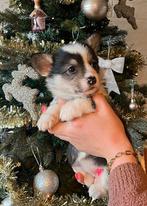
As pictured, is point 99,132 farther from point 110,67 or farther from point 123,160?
point 110,67

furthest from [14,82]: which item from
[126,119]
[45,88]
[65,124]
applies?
[126,119]

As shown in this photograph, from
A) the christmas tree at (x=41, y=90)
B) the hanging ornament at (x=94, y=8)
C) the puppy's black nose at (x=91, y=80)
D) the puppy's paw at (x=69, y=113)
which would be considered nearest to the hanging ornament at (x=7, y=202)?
the christmas tree at (x=41, y=90)

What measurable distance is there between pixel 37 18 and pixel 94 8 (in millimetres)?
173

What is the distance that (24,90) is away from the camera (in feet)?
3.55

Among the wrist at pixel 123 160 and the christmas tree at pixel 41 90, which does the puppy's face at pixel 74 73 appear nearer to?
the christmas tree at pixel 41 90

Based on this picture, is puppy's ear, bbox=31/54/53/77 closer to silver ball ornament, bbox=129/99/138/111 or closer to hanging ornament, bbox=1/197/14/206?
silver ball ornament, bbox=129/99/138/111

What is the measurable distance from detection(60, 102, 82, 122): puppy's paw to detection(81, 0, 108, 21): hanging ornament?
0.31m

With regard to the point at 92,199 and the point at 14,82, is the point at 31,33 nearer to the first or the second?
the point at 14,82

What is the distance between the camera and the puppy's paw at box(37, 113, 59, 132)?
3.23 feet

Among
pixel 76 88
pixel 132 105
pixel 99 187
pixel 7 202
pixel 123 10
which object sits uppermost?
pixel 123 10

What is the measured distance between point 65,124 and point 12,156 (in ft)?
0.95

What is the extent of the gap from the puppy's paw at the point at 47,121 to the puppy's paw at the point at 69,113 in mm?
18

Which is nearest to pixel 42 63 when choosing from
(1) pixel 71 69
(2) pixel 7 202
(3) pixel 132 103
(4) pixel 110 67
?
(1) pixel 71 69

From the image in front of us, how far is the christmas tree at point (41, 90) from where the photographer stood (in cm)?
111
